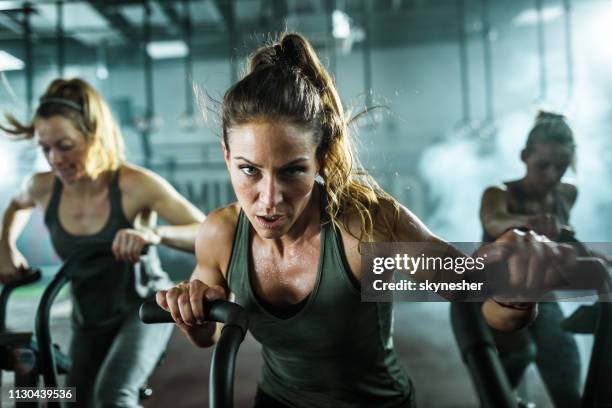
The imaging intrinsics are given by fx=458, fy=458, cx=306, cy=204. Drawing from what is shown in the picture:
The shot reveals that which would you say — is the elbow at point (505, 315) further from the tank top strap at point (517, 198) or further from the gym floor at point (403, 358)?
the tank top strap at point (517, 198)

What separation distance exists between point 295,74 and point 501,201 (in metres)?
0.51

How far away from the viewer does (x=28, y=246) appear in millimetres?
889

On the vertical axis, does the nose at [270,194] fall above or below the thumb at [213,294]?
above

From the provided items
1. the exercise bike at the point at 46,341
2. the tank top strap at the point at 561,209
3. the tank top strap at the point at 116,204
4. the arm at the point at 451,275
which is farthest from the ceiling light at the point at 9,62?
the tank top strap at the point at 561,209

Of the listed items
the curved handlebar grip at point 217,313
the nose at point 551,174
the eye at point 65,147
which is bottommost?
the curved handlebar grip at point 217,313

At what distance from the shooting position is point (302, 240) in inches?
23.9

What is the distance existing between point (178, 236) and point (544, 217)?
648 mm

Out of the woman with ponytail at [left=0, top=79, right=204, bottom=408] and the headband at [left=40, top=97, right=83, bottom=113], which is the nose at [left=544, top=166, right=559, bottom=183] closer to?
the woman with ponytail at [left=0, top=79, right=204, bottom=408]

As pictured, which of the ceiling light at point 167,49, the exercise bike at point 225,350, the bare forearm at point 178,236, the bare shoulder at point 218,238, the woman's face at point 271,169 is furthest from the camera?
the ceiling light at point 167,49

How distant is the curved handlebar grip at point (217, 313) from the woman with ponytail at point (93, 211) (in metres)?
0.32

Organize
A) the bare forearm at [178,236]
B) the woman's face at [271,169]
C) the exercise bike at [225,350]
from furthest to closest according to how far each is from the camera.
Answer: the bare forearm at [178,236], the woman's face at [271,169], the exercise bike at [225,350]

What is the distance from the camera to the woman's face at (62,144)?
823 millimetres

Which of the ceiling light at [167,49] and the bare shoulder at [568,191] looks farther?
the ceiling light at [167,49]

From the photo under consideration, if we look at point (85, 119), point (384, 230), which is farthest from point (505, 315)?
point (85, 119)
